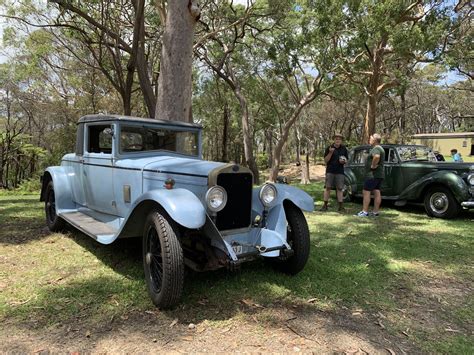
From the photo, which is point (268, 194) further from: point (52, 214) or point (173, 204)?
point (52, 214)

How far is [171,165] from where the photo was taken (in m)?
4.09

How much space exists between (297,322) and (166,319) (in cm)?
114

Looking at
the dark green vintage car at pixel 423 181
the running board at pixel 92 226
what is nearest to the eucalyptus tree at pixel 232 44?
the dark green vintage car at pixel 423 181

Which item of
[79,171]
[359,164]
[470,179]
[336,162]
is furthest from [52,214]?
[470,179]

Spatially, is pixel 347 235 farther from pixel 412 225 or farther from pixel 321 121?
pixel 321 121

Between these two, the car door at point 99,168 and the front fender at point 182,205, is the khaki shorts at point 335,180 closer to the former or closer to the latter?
the car door at point 99,168

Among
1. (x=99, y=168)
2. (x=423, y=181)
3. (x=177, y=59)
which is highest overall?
(x=177, y=59)

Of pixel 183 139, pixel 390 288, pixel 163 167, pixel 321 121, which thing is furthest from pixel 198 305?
pixel 321 121

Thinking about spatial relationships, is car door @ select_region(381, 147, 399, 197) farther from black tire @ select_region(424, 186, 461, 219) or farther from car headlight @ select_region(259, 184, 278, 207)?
car headlight @ select_region(259, 184, 278, 207)

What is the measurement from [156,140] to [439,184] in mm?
6155

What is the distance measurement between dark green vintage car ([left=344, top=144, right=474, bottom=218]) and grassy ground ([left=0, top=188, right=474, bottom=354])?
7.32 feet

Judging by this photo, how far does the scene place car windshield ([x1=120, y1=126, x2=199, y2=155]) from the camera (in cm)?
476

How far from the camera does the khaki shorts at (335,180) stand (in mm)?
8312

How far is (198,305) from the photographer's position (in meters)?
3.51
